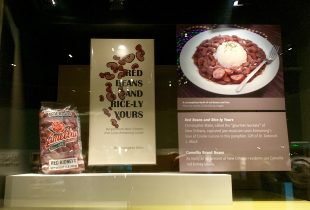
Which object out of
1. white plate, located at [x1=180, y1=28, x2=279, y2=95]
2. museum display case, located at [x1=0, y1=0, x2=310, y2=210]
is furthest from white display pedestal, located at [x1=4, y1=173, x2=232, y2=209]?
white plate, located at [x1=180, y1=28, x2=279, y2=95]

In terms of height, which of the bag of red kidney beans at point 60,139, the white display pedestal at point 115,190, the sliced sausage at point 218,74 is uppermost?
the sliced sausage at point 218,74

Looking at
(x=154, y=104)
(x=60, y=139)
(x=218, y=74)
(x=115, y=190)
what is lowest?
(x=115, y=190)

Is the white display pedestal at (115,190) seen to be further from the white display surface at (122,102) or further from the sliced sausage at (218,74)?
the sliced sausage at (218,74)

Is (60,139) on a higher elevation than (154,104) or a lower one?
lower

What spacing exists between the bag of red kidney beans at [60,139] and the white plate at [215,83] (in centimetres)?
41

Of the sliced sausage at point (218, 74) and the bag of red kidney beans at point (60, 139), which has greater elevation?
the sliced sausage at point (218, 74)

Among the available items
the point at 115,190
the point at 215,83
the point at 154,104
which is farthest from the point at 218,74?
the point at 115,190

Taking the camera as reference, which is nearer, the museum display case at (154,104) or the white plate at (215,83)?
the museum display case at (154,104)

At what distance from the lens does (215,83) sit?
48.8 inches

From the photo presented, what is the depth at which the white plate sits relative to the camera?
4.05 ft

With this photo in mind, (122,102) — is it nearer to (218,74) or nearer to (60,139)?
(60,139)

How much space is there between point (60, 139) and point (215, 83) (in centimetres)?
55

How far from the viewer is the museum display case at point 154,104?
1.12 meters

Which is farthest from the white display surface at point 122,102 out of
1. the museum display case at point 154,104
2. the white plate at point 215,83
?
the white plate at point 215,83
